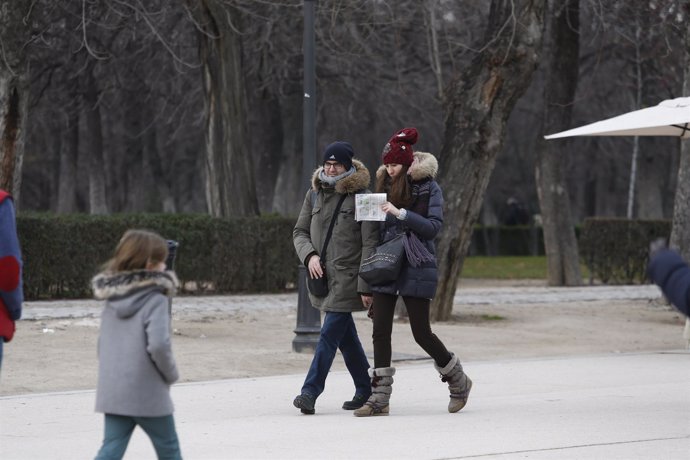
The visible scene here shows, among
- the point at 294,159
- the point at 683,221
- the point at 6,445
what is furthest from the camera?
the point at 294,159

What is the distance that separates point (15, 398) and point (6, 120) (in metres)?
7.67

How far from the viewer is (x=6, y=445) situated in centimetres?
745

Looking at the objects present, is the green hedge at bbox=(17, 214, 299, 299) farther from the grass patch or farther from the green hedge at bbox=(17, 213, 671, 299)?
Answer: the grass patch

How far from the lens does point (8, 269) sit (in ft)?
20.0

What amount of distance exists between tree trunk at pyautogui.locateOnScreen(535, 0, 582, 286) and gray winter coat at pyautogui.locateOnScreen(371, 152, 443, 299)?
16014mm

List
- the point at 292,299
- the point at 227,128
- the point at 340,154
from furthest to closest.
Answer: the point at 227,128, the point at 292,299, the point at 340,154

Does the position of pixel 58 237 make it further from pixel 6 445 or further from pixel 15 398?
pixel 6 445

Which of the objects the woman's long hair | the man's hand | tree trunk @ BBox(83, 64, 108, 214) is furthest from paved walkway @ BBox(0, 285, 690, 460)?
tree trunk @ BBox(83, 64, 108, 214)

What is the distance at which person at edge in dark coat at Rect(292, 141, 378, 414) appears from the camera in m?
8.71

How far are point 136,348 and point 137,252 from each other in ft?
1.32

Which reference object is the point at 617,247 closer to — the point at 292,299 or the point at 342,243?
the point at 292,299

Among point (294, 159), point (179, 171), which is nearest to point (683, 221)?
point (294, 159)

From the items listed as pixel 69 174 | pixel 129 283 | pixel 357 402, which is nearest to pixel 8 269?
pixel 129 283

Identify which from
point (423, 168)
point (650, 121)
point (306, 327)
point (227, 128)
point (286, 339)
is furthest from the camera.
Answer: point (227, 128)
